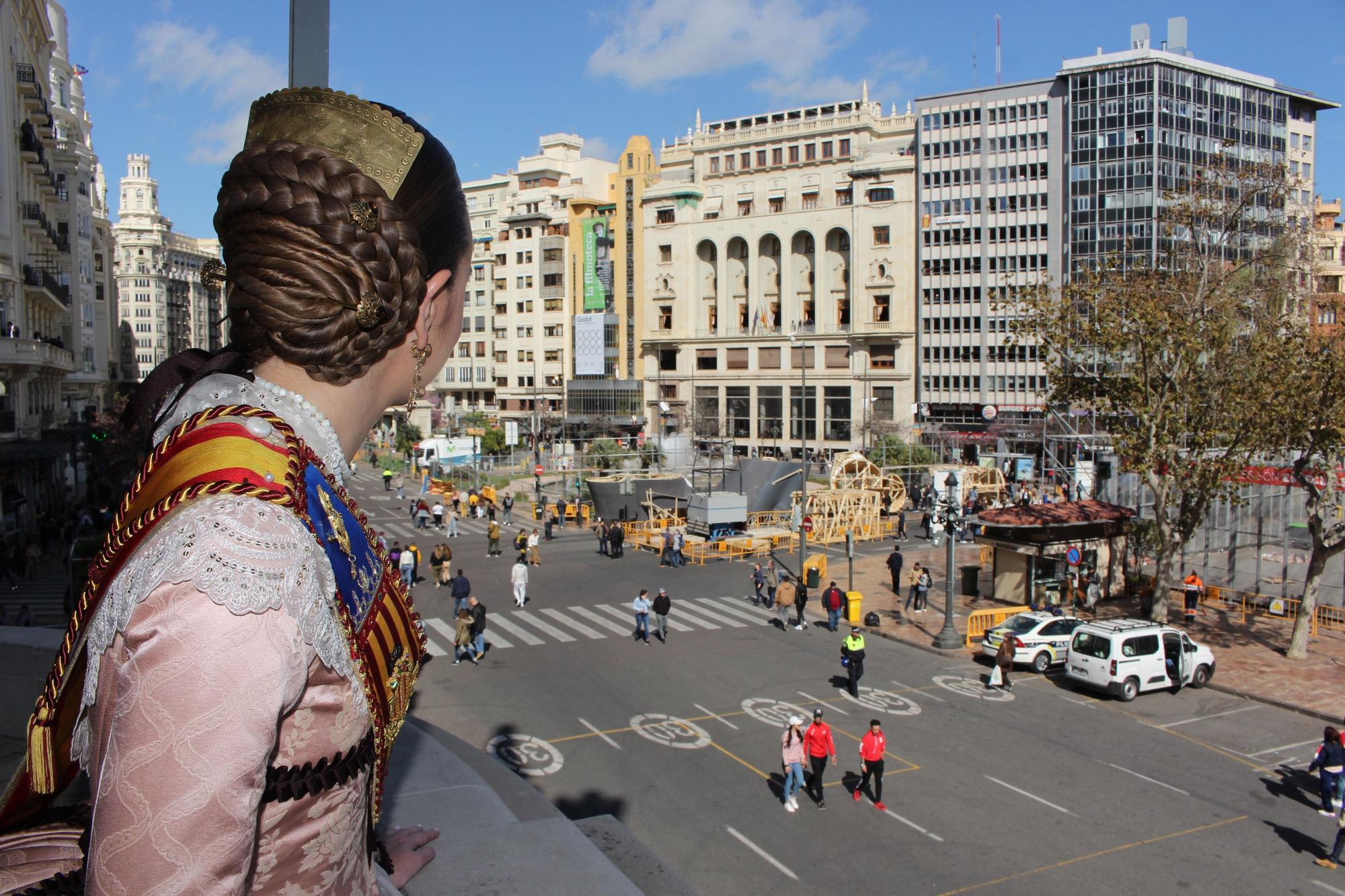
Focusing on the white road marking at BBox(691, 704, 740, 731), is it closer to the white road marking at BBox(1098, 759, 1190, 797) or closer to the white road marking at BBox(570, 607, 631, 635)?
the white road marking at BBox(1098, 759, 1190, 797)

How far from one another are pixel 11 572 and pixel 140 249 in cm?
13541

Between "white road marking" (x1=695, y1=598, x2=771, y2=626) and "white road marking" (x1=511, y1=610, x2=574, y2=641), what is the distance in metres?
4.09

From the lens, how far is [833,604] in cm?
2336

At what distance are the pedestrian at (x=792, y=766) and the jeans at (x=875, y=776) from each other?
84 cm

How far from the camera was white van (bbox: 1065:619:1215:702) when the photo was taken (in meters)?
18.2

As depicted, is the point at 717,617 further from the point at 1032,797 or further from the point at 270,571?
the point at 270,571

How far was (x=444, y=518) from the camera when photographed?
43.6 meters

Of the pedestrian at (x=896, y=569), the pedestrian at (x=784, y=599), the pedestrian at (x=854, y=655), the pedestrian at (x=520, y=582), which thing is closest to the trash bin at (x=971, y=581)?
the pedestrian at (x=896, y=569)

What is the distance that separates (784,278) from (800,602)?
59880 millimetres

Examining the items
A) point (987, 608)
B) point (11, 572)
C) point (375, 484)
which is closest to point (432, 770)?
point (987, 608)

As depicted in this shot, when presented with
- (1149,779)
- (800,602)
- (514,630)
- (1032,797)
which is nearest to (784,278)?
(800,602)

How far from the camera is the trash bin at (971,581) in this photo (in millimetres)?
27656

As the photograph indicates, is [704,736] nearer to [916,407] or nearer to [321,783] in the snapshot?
[321,783]

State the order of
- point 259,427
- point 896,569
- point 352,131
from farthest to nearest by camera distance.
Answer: point 896,569, point 352,131, point 259,427
